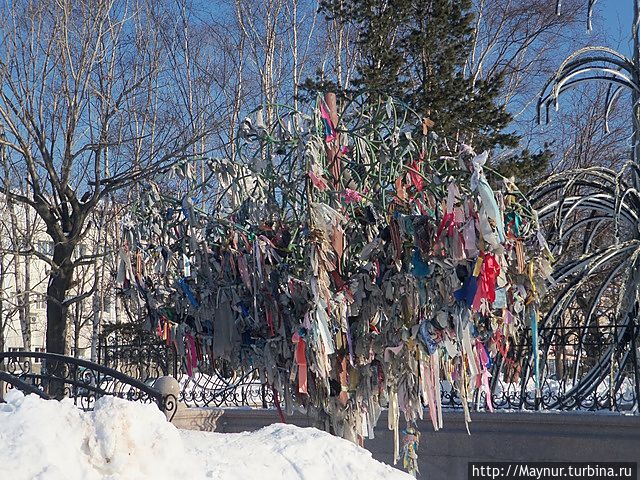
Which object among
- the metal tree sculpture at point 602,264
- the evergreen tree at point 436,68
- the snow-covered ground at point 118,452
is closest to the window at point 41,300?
the evergreen tree at point 436,68

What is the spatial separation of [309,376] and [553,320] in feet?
15.4

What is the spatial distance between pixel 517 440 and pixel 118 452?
7210 mm

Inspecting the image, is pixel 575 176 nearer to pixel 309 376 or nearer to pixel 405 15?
pixel 309 376

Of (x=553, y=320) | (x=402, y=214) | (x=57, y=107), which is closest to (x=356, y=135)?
(x=402, y=214)

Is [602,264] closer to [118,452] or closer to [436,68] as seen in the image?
[118,452]

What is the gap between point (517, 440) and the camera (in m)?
9.85

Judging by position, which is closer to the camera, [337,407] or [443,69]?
[337,407]

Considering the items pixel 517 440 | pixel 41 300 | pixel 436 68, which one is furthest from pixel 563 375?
pixel 41 300

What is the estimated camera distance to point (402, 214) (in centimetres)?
640

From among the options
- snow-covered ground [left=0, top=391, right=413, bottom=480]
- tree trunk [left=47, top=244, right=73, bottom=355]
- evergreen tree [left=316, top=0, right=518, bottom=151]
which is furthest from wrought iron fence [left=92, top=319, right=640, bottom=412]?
evergreen tree [left=316, top=0, right=518, bottom=151]

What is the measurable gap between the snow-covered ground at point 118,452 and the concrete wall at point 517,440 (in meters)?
5.52

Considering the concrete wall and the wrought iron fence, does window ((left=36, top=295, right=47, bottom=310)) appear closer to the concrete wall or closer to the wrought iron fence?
the wrought iron fence

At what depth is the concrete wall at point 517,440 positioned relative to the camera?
30.0ft

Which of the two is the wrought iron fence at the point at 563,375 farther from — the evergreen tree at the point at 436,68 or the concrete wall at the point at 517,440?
the evergreen tree at the point at 436,68
